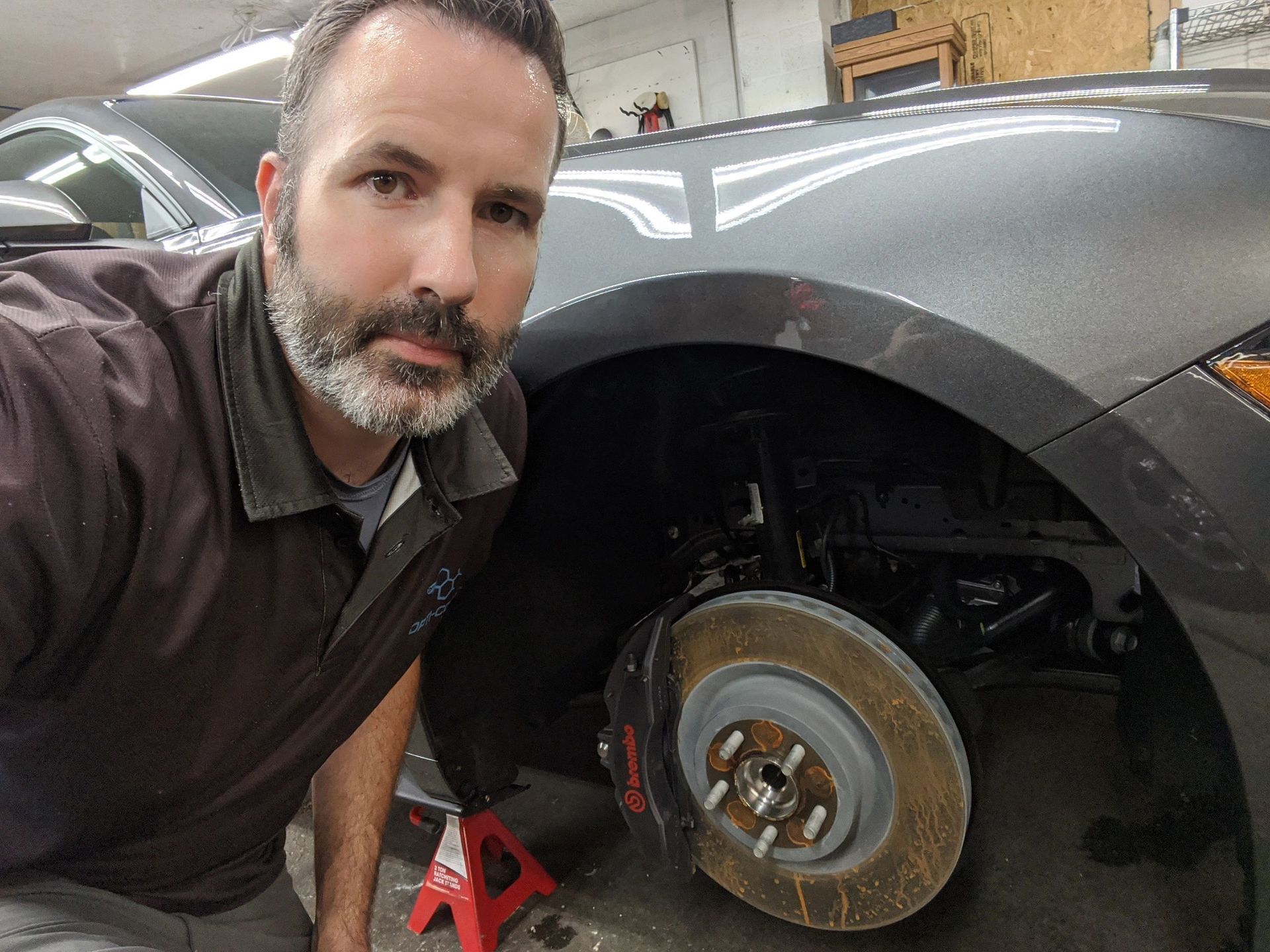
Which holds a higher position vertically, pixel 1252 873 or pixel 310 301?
pixel 310 301

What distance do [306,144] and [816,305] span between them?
47 cm

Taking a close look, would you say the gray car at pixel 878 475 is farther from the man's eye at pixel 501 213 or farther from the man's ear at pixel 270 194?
the man's ear at pixel 270 194

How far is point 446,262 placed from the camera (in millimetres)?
661

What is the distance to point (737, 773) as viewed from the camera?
3.16 feet

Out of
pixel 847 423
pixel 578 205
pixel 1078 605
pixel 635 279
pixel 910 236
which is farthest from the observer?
pixel 1078 605

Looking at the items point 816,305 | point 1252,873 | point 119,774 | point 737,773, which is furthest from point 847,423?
point 119,774

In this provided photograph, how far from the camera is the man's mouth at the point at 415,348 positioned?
26.8 inches

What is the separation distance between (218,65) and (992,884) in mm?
7255

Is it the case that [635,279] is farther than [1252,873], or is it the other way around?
[635,279]

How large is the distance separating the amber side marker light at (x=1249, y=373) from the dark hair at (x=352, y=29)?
624 mm

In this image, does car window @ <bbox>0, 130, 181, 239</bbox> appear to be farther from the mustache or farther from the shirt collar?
the mustache

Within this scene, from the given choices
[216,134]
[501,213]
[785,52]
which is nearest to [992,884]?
[501,213]

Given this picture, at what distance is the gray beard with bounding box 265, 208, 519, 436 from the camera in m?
0.67

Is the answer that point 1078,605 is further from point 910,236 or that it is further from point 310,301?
point 310,301
